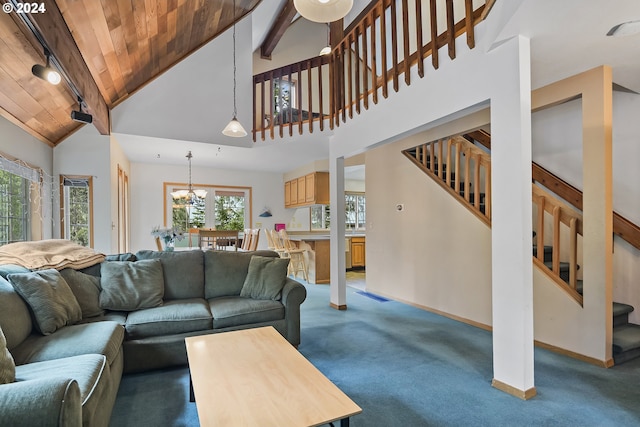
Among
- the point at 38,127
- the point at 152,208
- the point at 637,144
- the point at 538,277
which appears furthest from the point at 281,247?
the point at 637,144

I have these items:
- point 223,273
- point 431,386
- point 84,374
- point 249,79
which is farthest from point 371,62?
point 84,374

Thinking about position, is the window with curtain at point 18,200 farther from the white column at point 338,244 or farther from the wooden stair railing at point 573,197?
the wooden stair railing at point 573,197

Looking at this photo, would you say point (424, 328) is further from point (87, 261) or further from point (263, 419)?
point (87, 261)

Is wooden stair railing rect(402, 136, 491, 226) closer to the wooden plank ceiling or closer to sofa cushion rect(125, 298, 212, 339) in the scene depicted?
sofa cushion rect(125, 298, 212, 339)

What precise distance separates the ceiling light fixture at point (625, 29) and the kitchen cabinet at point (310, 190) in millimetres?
4998

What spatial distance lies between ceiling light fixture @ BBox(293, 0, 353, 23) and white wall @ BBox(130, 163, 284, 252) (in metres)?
5.77

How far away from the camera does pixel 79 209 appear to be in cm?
450

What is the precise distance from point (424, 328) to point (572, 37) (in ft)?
9.46

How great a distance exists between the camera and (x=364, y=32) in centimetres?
382

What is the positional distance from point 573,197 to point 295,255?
4771 millimetres

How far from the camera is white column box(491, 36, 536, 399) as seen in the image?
2232 millimetres

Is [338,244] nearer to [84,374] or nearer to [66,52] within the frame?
[84,374]

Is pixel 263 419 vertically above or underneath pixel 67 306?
underneath

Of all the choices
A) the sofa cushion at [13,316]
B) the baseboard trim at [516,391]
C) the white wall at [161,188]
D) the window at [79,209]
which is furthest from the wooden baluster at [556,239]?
the white wall at [161,188]
